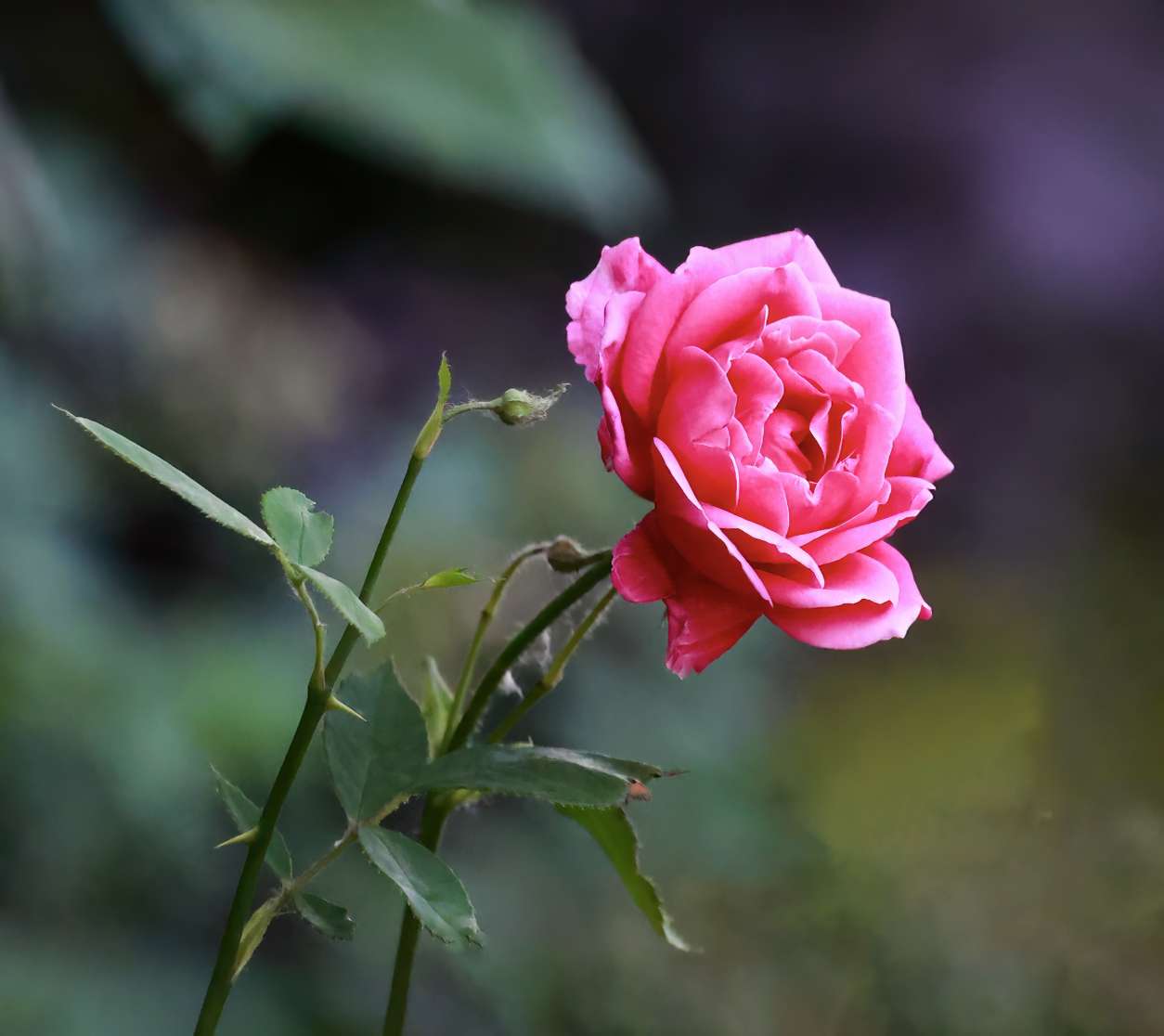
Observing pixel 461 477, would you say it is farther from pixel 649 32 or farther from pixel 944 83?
pixel 944 83

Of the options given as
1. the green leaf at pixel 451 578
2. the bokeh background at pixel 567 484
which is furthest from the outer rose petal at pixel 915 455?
the bokeh background at pixel 567 484

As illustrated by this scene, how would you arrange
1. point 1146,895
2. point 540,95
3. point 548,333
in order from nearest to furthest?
point 1146,895
point 540,95
point 548,333

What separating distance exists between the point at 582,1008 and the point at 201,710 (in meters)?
0.29

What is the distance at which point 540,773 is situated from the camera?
0.86ft

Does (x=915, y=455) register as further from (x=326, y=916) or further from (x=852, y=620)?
(x=326, y=916)

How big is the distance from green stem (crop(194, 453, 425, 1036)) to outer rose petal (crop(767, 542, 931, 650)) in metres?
0.08

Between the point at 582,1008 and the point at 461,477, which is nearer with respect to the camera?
the point at 582,1008

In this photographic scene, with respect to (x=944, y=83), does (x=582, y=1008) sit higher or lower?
lower

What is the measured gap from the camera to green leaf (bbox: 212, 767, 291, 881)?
279 mm

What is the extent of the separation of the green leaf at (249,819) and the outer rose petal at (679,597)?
99mm

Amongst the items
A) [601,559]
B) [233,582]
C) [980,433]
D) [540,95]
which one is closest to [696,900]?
[233,582]

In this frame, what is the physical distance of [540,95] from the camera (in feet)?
3.86

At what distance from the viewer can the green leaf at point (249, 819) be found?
0.28 metres

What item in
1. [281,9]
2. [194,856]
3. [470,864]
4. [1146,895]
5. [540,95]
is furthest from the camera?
[540,95]
